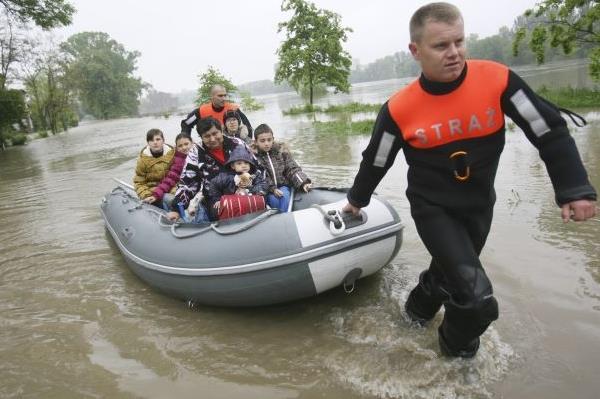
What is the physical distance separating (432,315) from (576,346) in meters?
0.79

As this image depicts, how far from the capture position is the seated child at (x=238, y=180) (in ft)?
12.4

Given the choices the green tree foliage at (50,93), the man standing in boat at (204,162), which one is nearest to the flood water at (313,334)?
the man standing in boat at (204,162)

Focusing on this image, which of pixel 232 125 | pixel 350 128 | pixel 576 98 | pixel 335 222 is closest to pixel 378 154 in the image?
pixel 335 222

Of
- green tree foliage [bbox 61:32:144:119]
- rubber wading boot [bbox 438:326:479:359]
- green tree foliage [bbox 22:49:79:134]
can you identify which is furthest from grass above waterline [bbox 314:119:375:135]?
green tree foliage [bbox 61:32:144:119]

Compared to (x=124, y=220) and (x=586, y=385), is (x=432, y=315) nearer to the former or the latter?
(x=586, y=385)

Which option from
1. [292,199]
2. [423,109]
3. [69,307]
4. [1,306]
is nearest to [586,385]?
[423,109]

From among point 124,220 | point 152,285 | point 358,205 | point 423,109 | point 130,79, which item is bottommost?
point 152,285

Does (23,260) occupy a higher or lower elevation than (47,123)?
lower

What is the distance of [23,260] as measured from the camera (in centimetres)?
490

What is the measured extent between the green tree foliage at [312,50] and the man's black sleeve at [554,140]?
21.4 meters

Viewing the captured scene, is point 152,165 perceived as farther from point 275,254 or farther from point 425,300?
point 425,300

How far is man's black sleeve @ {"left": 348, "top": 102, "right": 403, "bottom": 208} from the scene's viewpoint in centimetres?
212

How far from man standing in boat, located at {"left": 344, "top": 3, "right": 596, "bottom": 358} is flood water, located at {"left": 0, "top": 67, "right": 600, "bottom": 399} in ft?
1.48

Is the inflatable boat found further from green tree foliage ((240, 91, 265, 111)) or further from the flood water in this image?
green tree foliage ((240, 91, 265, 111))
